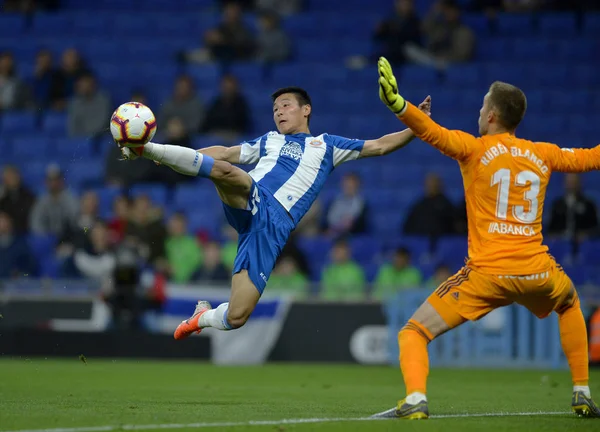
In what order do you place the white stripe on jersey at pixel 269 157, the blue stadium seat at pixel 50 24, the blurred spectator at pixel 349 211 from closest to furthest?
the white stripe on jersey at pixel 269 157 < the blurred spectator at pixel 349 211 < the blue stadium seat at pixel 50 24

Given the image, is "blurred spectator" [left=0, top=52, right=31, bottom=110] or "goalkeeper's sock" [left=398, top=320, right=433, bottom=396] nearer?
"goalkeeper's sock" [left=398, top=320, right=433, bottom=396]

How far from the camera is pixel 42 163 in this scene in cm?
1777

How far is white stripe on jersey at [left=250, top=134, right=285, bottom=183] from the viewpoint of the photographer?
25.7ft

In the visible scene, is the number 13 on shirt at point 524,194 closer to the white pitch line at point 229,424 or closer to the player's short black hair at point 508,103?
the player's short black hair at point 508,103

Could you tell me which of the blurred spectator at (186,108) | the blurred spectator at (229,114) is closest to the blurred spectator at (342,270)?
the blurred spectator at (229,114)

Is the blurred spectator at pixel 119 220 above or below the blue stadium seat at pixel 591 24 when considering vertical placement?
below

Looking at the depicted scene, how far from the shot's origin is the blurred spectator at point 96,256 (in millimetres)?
14414

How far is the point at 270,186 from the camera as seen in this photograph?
25.3ft

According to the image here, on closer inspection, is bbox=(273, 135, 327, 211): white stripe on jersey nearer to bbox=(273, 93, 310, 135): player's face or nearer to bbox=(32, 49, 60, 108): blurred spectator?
bbox=(273, 93, 310, 135): player's face

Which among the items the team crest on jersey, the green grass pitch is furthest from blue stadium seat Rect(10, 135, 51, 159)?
the team crest on jersey

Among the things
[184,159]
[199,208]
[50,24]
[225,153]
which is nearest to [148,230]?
[199,208]

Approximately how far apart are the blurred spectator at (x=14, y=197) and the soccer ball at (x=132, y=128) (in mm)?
9858

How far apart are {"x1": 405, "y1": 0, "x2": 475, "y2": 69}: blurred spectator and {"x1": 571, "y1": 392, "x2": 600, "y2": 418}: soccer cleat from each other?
11.8 m

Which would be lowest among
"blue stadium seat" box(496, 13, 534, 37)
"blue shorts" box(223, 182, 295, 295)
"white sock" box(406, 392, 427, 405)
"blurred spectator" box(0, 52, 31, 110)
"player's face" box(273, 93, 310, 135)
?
"white sock" box(406, 392, 427, 405)
